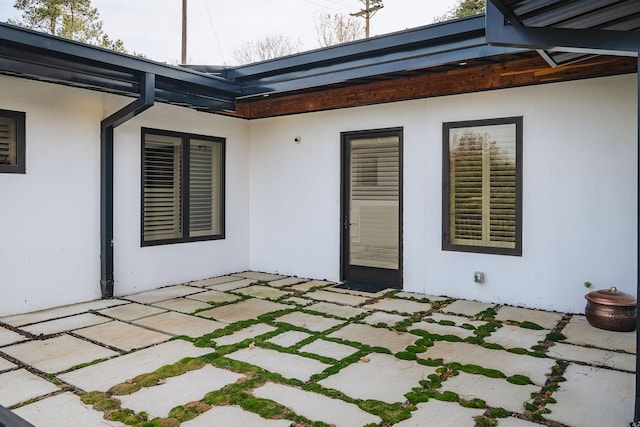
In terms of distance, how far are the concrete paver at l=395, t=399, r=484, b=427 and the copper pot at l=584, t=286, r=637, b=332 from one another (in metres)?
2.26

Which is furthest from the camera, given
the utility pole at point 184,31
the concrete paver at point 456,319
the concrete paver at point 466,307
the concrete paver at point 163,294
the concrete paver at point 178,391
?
the utility pole at point 184,31

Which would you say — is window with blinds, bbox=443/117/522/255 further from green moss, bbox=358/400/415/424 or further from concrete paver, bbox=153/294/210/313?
green moss, bbox=358/400/415/424

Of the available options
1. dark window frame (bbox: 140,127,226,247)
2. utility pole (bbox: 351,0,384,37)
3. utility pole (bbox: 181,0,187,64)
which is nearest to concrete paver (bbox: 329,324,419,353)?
dark window frame (bbox: 140,127,226,247)

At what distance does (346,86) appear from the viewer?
640cm

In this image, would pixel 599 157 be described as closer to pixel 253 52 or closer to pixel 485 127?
pixel 485 127

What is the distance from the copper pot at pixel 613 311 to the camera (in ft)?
14.1

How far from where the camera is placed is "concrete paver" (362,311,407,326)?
4683 mm

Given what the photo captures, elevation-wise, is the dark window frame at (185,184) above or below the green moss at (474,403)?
above

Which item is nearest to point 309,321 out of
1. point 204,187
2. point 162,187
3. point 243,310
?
point 243,310

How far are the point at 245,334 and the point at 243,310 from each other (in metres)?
0.87

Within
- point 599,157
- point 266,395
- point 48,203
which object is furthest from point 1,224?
point 599,157

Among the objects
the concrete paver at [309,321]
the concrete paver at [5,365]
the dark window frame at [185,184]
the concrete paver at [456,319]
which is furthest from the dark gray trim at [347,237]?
the concrete paver at [5,365]

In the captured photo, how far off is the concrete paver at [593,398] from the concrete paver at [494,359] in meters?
0.16

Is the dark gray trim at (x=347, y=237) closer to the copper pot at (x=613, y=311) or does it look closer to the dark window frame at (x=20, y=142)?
the copper pot at (x=613, y=311)
